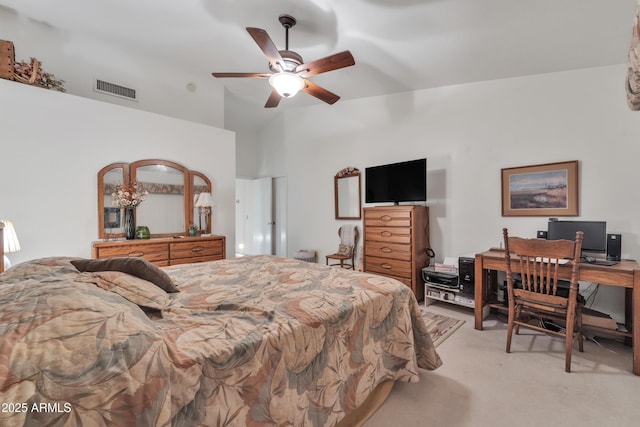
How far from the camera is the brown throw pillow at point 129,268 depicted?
151cm

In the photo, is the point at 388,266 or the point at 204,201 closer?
the point at 388,266

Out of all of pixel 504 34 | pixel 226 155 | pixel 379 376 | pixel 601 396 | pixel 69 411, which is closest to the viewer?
pixel 69 411

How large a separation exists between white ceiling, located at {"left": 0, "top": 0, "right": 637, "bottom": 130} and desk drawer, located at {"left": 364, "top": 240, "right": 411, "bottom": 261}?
2.17 metres

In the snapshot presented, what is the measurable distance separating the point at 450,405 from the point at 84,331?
1.91 meters

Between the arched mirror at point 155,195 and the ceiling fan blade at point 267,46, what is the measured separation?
2210mm

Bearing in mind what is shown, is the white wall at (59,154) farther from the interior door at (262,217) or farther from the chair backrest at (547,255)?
the chair backrest at (547,255)

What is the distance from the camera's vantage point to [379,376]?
5.18ft

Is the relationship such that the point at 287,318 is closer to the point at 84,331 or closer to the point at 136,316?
the point at 136,316

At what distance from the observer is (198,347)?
0.93 m

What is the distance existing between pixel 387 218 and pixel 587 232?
195cm

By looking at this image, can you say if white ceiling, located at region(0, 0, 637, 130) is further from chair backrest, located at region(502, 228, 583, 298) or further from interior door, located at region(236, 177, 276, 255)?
interior door, located at region(236, 177, 276, 255)

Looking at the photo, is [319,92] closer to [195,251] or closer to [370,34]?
[370,34]

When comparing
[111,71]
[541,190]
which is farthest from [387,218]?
[111,71]

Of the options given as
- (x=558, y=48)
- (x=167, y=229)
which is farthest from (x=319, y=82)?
(x=167, y=229)
